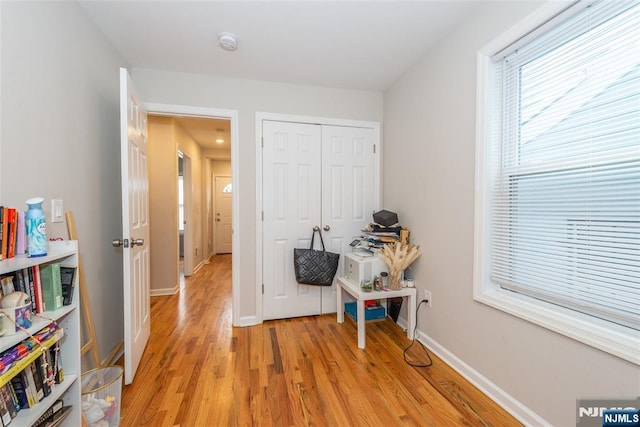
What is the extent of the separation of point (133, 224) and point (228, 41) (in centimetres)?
146

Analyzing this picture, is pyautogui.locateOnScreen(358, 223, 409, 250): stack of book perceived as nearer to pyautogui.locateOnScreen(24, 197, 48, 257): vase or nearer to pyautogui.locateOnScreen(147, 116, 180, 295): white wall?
pyautogui.locateOnScreen(24, 197, 48, 257): vase

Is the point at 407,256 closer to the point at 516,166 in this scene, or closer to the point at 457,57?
the point at 516,166

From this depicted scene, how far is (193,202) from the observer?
464 cm

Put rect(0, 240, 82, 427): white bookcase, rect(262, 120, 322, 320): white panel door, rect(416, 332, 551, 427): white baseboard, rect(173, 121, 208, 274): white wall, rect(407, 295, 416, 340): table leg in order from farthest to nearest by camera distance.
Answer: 1. rect(173, 121, 208, 274): white wall
2. rect(262, 120, 322, 320): white panel door
3. rect(407, 295, 416, 340): table leg
4. rect(416, 332, 551, 427): white baseboard
5. rect(0, 240, 82, 427): white bookcase

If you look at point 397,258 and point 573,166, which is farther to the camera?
point 397,258

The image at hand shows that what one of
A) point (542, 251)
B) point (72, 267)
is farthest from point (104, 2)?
point (542, 251)

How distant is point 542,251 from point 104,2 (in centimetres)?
289

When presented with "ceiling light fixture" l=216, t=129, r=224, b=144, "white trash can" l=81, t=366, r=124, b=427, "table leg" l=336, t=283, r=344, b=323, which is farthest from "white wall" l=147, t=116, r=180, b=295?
"table leg" l=336, t=283, r=344, b=323

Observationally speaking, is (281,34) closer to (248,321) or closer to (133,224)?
(133,224)

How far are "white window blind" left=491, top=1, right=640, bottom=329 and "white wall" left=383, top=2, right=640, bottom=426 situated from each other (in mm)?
181

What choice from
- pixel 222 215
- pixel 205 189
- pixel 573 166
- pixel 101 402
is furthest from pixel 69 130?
pixel 222 215

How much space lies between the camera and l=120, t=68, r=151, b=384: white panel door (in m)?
1.63

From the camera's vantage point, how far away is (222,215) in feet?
21.3

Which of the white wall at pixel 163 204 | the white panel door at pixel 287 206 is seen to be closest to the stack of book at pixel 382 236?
the white panel door at pixel 287 206
